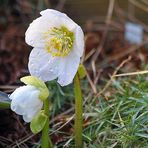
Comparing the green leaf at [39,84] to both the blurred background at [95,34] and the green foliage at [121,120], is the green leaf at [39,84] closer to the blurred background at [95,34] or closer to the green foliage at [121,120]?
the green foliage at [121,120]

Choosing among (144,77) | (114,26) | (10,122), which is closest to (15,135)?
(10,122)

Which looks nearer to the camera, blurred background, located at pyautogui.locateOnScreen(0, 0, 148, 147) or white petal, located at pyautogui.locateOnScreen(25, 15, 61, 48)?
white petal, located at pyautogui.locateOnScreen(25, 15, 61, 48)

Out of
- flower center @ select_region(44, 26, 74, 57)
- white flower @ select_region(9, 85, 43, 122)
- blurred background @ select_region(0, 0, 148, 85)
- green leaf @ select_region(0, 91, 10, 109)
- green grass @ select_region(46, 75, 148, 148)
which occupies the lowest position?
blurred background @ select_region(0, 0, 148, 85)

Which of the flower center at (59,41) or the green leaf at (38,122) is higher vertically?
the flower center at (59,41)

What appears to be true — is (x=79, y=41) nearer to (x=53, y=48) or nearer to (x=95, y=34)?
(x=53, y=48)

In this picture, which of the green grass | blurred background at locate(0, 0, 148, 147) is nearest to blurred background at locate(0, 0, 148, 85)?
blurred background at locate(0, 0, 148, 147)

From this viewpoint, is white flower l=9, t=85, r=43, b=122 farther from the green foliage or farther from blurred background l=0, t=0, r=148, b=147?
blurred background l=0, t=0, r=148, b=147

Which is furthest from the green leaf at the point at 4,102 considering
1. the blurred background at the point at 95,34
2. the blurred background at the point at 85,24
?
the blurred background at the point at 85,24

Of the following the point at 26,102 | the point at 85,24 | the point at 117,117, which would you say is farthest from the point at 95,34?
the point at 26,102
